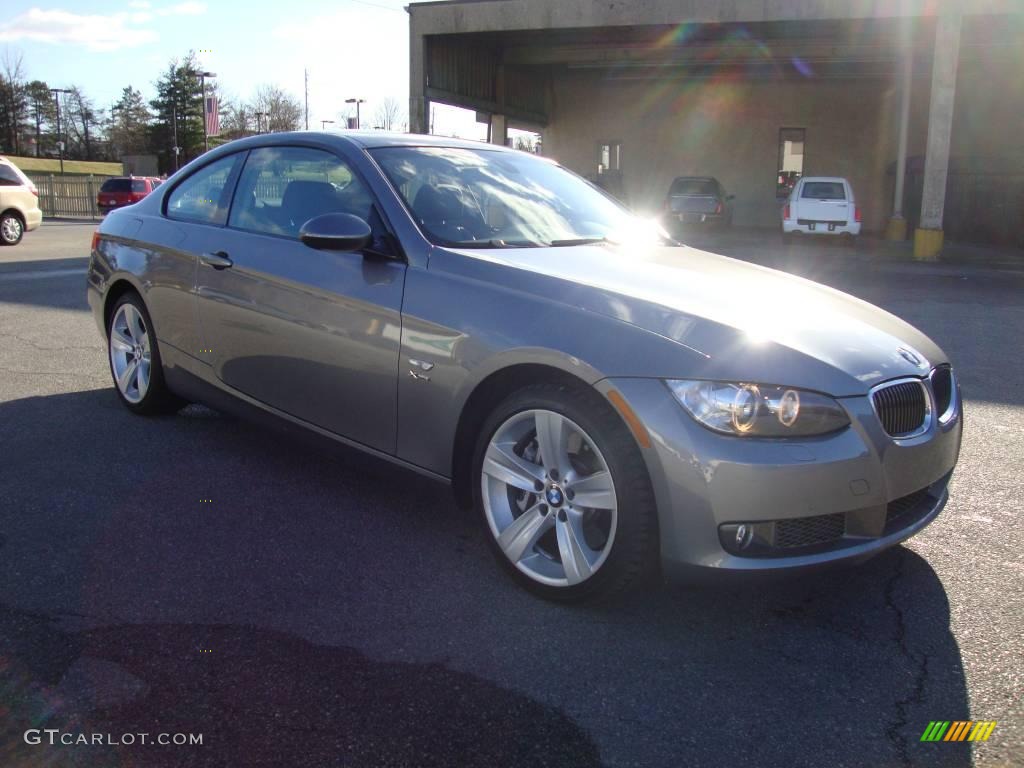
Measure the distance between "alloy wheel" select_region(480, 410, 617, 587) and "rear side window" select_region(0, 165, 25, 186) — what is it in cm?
1954

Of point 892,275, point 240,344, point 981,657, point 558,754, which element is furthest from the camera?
point 892,275

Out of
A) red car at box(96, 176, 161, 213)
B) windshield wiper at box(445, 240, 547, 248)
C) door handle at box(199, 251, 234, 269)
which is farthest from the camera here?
red car at box(96, 176, 161, 213)

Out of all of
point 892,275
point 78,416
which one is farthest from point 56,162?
point 78,416

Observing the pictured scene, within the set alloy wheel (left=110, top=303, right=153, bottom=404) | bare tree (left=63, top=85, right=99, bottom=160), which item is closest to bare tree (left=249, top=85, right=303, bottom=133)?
bare tree (left=63, top=85, right=99, bottom=160)

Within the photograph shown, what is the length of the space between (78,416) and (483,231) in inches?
117

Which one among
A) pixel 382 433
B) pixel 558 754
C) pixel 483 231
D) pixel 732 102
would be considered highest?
pixel 732 102

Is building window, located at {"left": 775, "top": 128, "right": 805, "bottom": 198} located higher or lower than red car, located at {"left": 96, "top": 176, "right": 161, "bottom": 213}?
higher

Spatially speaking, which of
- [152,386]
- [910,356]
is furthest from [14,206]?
[910,356]

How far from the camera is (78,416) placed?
543cm

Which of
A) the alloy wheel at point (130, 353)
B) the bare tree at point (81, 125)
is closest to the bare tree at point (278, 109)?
the bare tree at point (81, 125)

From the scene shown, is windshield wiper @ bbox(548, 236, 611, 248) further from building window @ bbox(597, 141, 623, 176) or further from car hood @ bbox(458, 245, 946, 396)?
building window @ bbox(597, 141, 623, 176)

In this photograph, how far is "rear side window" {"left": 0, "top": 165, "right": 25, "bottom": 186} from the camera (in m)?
19.4

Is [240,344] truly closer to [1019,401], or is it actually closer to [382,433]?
[382,433]

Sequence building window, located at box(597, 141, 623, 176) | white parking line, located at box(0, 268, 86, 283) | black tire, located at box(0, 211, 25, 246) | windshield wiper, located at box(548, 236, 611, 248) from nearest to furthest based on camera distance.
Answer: windshield wiper, located at box(548, 236, 611, 248)
white parking line, located at box(0, 268, 86, 283)
black tire, located at box(0, 211, 25, 246)
building window, located at box(597, 141, 623, 176)
